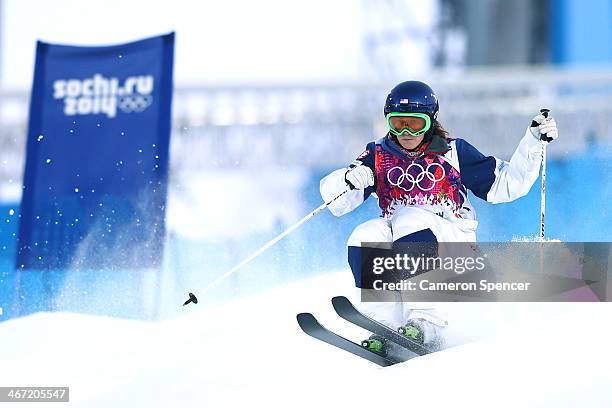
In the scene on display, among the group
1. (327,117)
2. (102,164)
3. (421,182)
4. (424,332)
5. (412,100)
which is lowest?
(424,332)

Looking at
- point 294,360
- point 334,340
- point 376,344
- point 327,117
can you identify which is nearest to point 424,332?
point 376,344

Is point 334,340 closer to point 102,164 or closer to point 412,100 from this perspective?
point 412,100

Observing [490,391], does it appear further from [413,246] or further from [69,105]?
[69,105]

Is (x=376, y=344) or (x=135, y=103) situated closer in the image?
(x=376, y=344)

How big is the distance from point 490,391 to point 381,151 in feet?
3.62

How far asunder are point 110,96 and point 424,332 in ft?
7.07

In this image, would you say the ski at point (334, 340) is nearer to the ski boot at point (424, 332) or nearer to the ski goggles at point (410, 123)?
the ski boot at point (424, 332)

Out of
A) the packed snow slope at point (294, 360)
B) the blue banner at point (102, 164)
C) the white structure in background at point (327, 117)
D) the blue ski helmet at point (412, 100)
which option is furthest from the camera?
the white structure in background at point (327, 117)

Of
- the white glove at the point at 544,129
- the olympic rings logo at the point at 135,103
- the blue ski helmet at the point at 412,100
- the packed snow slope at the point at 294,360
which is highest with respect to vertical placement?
the olympic rings logo at the point at 135,103

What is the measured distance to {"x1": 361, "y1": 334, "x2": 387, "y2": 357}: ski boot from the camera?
3494mm

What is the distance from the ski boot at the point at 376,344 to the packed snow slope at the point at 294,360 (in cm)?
8

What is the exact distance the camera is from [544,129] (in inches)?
138

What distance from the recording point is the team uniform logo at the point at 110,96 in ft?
15.3

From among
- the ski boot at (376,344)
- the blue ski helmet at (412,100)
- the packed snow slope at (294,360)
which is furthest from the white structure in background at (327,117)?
the ski boot at (376,344)
